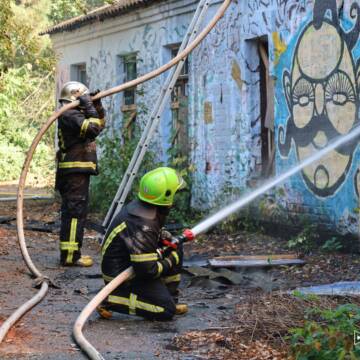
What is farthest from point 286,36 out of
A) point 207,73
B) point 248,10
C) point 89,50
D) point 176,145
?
point 89,50

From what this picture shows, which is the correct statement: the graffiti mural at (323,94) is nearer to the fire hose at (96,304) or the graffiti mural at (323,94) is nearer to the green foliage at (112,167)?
the green foliage at (112,167)

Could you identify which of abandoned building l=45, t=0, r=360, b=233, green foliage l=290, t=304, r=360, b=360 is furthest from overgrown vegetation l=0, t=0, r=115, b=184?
green foliage l=290, t=304, r=360, b=360

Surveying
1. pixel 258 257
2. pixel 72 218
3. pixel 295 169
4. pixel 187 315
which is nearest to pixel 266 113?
pixel 295 169

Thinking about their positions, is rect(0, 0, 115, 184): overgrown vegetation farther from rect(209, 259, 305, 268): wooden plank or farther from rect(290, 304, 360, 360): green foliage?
rect(290, 304, 360, 360): green foliage

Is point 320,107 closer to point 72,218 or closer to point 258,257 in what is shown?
point 258,257

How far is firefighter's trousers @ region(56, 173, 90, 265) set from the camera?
9594mm

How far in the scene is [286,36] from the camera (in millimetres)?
11414

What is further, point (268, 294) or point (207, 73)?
point (207, 73)

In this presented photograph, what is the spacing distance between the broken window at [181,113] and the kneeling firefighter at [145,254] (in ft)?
24.9

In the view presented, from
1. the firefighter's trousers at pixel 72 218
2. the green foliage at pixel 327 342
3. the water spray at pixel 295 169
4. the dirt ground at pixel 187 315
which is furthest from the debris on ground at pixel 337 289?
the firefighter's trousers at pixel 72 218

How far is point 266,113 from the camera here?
1238 cm

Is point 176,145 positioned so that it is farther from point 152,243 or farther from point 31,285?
point 152,243

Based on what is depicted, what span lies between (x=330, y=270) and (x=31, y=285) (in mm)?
3295

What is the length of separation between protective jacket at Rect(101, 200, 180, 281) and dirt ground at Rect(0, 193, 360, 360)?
0.44m
